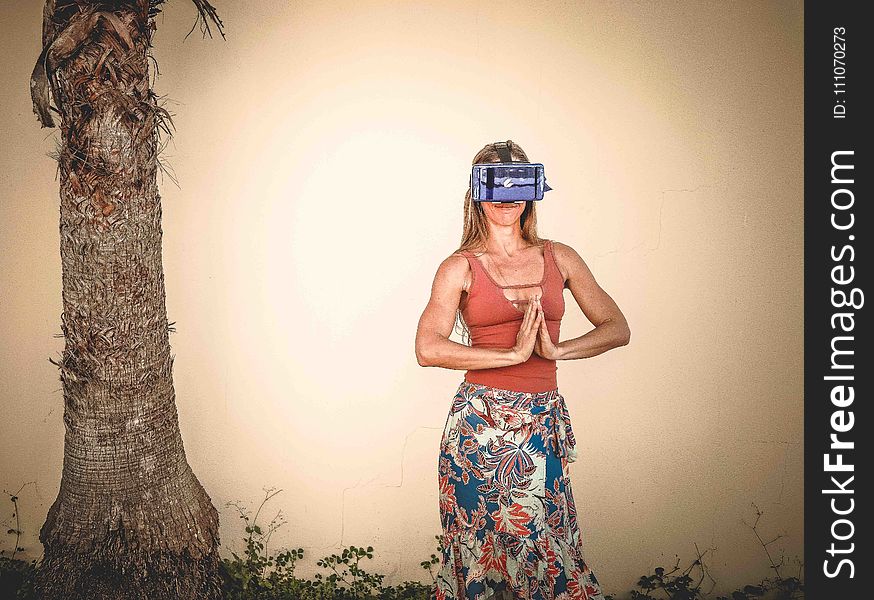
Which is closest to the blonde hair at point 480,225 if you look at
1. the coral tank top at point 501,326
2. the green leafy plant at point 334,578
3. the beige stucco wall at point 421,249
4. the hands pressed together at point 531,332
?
the coral tank top at point 501,326

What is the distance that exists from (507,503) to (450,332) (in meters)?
0.64

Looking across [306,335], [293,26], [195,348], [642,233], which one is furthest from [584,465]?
[293,26]

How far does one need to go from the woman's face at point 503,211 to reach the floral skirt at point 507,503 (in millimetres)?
613

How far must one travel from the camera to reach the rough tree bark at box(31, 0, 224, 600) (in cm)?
353

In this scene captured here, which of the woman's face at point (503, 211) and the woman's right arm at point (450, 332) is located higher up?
the woman's face at point (503, 211)

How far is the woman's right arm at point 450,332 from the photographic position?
291 cm

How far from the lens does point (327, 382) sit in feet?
14.5

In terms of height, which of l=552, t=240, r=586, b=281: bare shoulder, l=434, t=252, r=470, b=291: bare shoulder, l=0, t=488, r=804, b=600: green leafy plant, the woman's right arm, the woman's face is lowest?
l=0, t=488, r=804, b=600: green leafy plant

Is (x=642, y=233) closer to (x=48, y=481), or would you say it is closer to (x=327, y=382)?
(x=327, y=382)

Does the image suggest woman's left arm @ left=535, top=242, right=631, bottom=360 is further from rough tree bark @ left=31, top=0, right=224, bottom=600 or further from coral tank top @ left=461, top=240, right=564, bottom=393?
rough tree bark @ left=31, top=0, right=224, bottom=600

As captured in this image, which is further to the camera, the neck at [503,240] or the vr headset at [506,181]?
the neck at [503,240]

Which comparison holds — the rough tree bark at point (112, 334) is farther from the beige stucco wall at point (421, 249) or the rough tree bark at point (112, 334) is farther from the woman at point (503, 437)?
the woman at point (503, 437)

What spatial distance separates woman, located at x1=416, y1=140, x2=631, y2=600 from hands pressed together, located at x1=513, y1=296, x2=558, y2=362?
0.01 metres

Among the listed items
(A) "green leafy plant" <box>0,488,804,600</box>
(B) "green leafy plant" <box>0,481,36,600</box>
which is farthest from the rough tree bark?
(B) "green leafy plant" <box>0,481,36,600</box>
